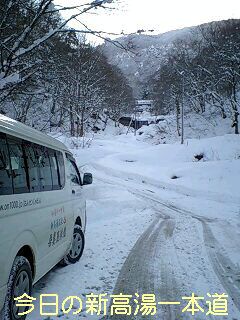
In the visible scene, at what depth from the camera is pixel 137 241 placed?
8148 millimetres

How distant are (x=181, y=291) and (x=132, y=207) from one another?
25.8ft

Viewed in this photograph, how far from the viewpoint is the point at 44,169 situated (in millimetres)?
4797

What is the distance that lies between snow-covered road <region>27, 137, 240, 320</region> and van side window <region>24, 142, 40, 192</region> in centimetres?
154

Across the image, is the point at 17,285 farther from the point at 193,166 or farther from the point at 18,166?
the point at 193,166

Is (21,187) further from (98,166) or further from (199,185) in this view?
(98,166)

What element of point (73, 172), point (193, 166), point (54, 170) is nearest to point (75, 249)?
point (73, 172)

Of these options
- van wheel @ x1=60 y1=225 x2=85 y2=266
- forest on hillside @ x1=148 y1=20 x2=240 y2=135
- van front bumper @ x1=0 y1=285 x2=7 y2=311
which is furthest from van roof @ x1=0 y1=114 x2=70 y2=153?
forest on hillside @ x1=148 y1=20 x2=240 y2=135

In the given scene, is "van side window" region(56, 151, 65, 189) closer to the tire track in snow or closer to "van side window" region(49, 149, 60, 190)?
"van side window" region(49, 149, 60, 190)

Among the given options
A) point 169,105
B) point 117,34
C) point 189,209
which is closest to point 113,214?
point 189,209

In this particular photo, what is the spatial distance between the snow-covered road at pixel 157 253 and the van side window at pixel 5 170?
5.66 ft

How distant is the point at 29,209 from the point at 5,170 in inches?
27.5

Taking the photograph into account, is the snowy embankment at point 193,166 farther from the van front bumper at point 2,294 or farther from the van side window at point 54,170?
the van front bumper at point 2,294

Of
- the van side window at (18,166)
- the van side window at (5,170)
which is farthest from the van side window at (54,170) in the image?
the van side window at (5,170)

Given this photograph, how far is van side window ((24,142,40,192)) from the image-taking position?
4.15 m
